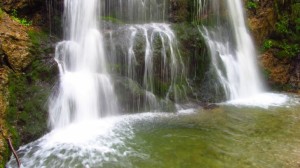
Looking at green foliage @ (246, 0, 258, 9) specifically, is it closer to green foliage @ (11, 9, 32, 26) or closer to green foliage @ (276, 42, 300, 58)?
green foliage @ (276, 42, 300, 58)

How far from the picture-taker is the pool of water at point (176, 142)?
5.67 meters

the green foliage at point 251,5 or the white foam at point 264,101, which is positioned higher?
the green foliage at point 251,5

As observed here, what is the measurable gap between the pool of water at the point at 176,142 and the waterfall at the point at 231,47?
215 cm

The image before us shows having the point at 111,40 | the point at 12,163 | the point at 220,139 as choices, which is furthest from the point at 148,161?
the point at 111,40

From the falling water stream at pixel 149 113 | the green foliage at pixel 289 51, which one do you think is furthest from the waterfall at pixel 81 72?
the green foliage at pixel 289 51

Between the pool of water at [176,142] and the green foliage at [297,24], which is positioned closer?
the pool of water at [176,142]

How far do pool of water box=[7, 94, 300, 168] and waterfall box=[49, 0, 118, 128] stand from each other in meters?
0.40

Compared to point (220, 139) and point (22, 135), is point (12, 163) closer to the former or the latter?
point (22, 135)

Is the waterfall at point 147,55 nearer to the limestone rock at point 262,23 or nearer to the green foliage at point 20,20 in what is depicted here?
the green foliage at point 20,20

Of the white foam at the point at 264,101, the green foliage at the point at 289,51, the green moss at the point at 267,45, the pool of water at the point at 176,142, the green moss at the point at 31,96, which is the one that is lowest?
the pool of water at the point at 176,142

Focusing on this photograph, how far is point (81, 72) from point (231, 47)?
6.12m

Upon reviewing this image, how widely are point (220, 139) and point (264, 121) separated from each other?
184 centimetres

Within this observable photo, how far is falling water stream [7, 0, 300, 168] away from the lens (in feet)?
19.3

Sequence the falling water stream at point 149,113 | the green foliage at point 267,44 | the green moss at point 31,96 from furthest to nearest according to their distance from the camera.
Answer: the green foliage at point 267,44 → the green moss at point 31,96 → the falling water stream at point 149,113
